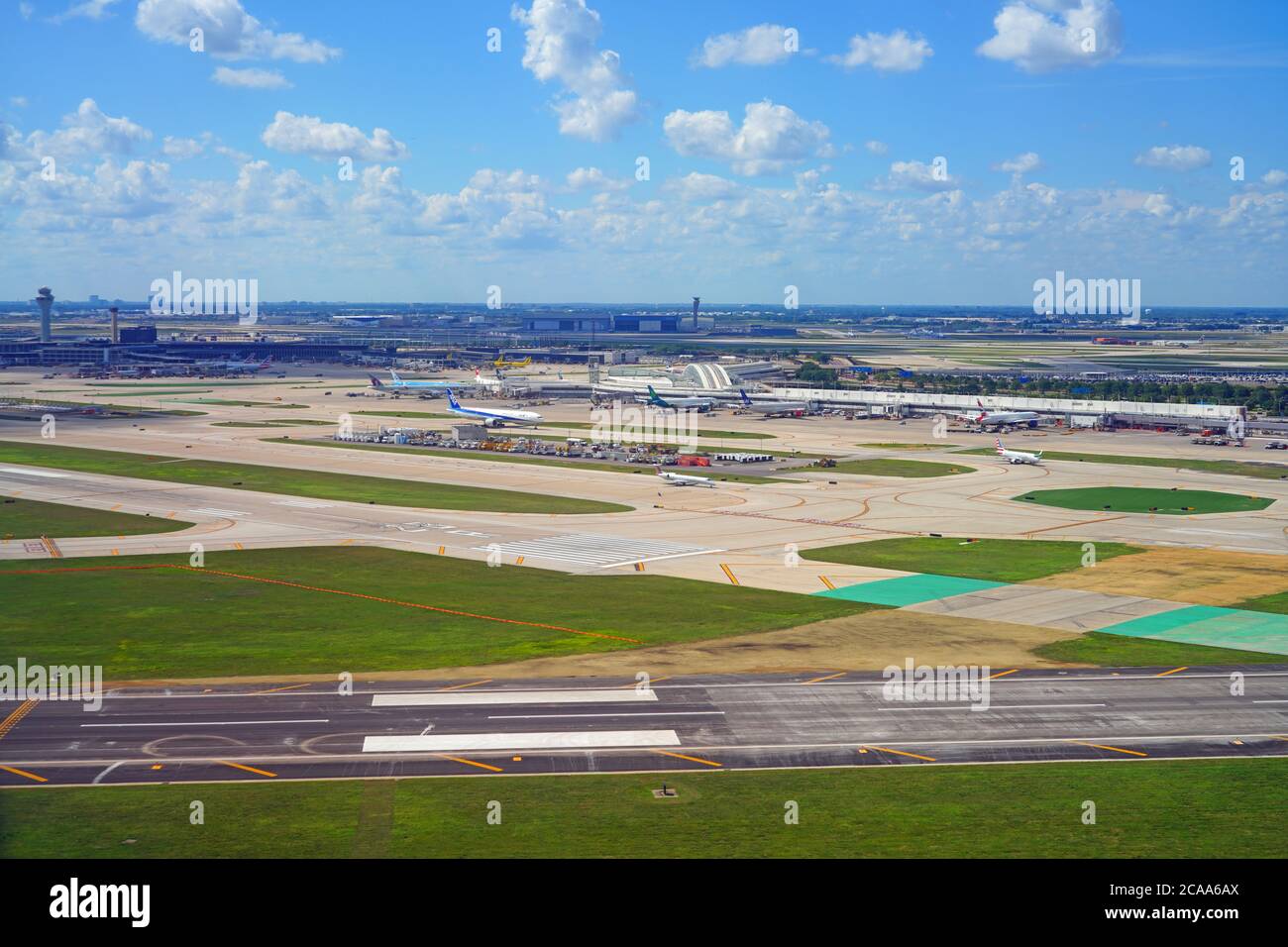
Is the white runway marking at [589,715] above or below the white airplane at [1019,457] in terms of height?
below

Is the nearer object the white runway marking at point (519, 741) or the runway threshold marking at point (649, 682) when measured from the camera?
the white runway marking at point (519, 741)

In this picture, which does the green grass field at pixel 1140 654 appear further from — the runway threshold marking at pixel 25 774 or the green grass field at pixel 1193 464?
the green grass field at pixel 1193 464

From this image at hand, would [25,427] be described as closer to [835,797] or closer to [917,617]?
[917,617]

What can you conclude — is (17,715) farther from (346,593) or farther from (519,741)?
(346,593)

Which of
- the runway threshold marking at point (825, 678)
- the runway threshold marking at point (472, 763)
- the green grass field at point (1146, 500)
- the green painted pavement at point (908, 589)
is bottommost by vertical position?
the runway threshold marking at point (472, 763)

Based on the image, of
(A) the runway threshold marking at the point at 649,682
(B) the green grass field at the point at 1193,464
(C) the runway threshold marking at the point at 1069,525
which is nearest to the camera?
(A) the runway threshold marking at the point at 649,682

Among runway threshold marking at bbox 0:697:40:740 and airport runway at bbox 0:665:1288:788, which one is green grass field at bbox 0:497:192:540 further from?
airport runway at bbox 0:665:1288:788

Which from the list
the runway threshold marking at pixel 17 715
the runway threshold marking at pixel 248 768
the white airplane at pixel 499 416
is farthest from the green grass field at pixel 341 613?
the white airplane at pixel 499 416
